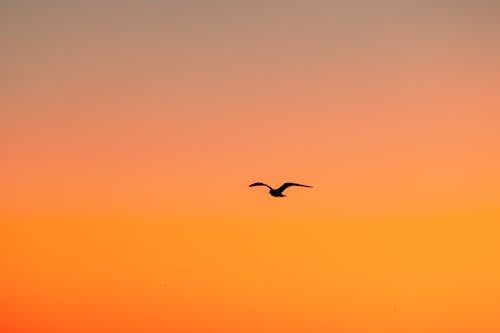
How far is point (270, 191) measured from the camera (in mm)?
50875
